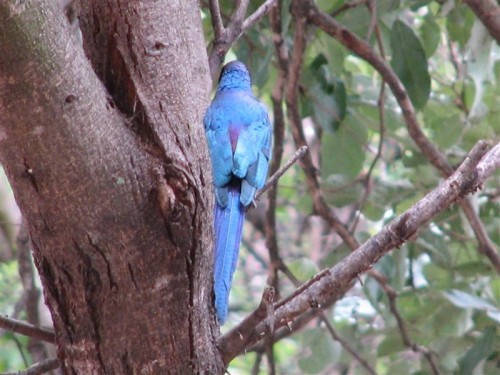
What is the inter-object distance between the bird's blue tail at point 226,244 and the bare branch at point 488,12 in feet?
3.49

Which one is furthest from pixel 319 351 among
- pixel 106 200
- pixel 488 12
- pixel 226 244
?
pixel 106 200

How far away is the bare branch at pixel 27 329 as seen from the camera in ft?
5.09

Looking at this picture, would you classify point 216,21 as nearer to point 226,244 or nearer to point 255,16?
point 255,16

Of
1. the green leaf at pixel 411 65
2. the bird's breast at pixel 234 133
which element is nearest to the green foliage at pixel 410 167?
the green leaf at pixel 411 65

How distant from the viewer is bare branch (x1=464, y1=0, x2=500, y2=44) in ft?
8.60

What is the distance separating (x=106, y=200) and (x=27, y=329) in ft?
1.11

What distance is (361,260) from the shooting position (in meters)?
1.46

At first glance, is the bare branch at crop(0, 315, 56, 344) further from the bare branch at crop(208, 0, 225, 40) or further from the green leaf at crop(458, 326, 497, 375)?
the green leaf at crop(458, 326, 497, 375)

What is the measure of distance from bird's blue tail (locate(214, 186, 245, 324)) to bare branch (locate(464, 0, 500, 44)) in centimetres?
106

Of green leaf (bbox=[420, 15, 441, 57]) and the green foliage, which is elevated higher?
green leaf (bbox=[420, 15, 441, 57])

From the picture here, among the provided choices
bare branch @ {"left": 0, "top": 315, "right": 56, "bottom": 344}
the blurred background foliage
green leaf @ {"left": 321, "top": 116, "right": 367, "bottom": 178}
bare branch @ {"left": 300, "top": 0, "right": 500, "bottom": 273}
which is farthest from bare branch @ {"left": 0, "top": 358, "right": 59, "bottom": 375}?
green leaf @ {"left": 321, "top": 116, "right": 367, "bottom": 178}

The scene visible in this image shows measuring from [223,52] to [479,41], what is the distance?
121cm

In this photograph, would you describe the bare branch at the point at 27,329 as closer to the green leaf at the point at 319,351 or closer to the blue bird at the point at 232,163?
the blue bird at the point at 232,163

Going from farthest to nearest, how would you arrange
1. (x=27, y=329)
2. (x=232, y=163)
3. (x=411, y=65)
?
(x=411, y=65) → (x=232, y=163) → (x=27, y=329)
